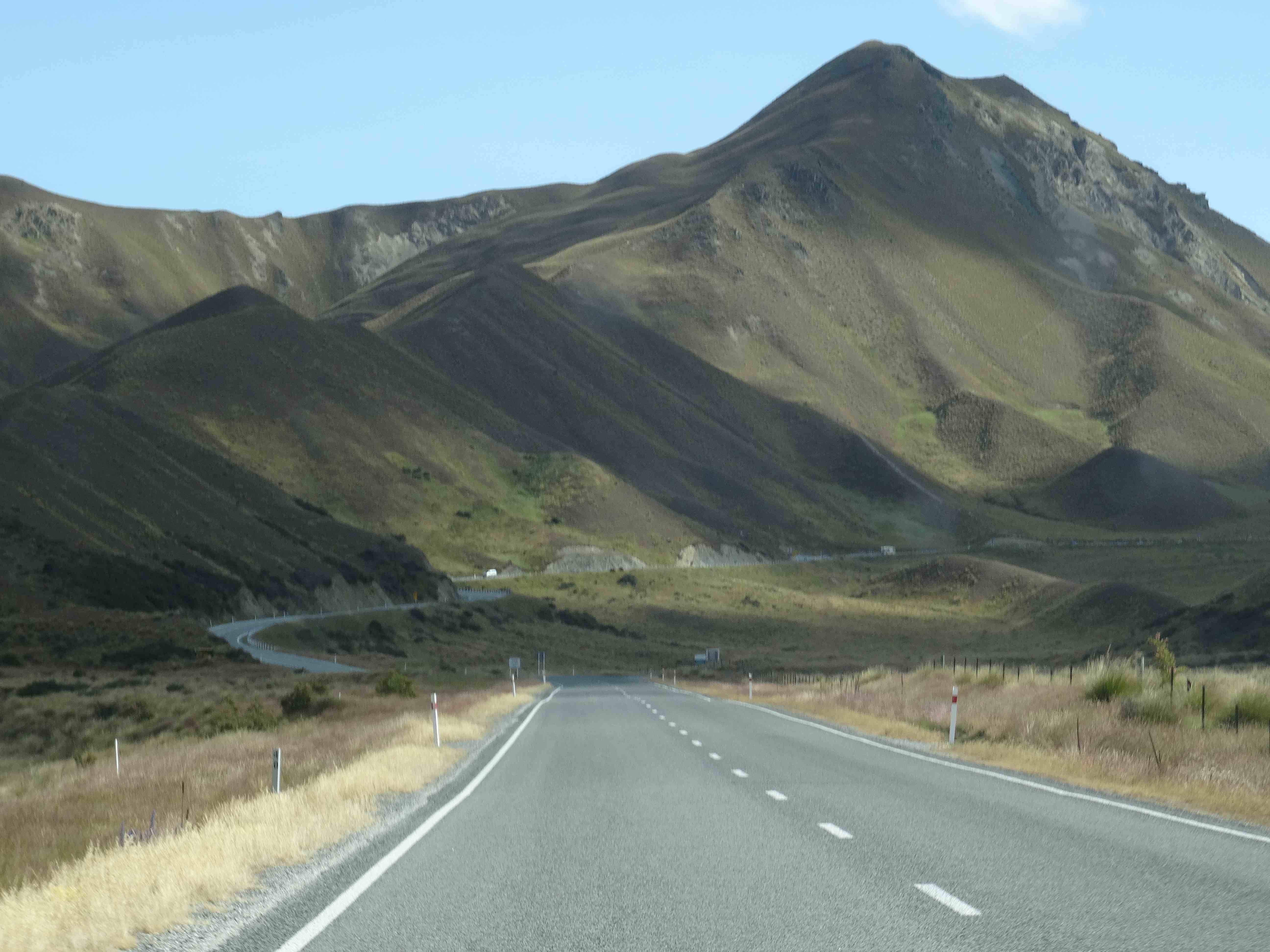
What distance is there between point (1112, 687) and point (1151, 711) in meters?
3.04

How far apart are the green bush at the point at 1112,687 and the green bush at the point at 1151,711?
73.3 inches

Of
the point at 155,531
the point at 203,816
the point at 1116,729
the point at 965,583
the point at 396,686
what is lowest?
the point at 396,686

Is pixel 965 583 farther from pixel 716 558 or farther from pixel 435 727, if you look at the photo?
pixel 435 727

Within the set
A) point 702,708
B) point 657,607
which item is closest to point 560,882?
point 702,708

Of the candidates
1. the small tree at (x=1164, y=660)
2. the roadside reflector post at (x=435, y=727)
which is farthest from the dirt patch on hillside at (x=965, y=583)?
the roadside reflector post at (x=435, y=727)

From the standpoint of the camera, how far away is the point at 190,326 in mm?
159500

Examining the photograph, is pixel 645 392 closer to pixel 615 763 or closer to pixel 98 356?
pixel 98 356

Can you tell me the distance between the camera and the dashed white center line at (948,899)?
30.2 ft

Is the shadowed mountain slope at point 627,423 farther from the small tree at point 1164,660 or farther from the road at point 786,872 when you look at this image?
the road at point 786,872

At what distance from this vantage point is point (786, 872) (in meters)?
10.9

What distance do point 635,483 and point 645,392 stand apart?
27476 mm

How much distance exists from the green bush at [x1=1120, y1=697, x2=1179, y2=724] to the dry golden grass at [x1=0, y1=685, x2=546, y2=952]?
1078 centimetres

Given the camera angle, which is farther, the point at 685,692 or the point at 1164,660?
the point at 685,692

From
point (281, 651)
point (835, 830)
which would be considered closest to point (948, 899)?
point (835, 830)
